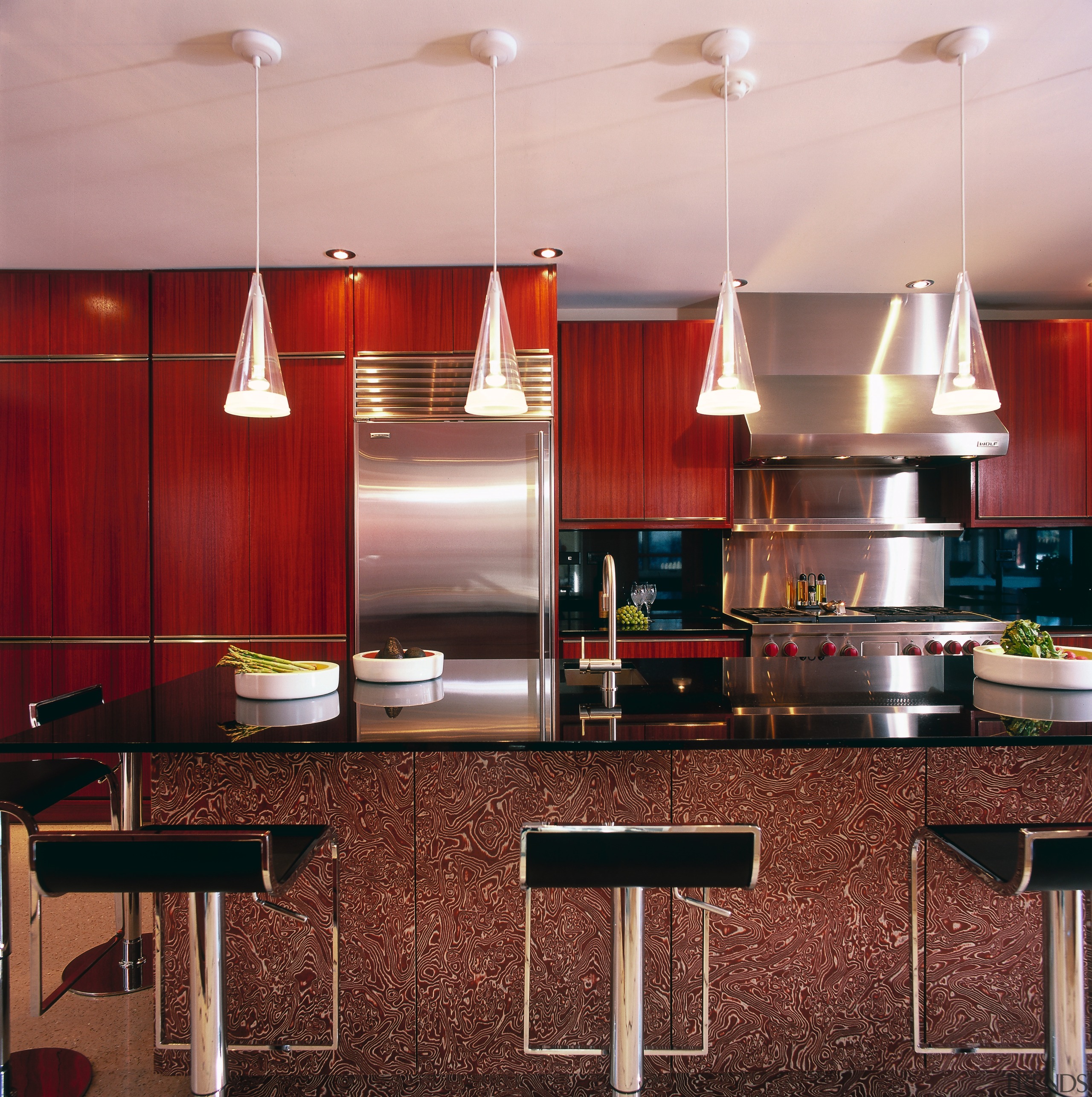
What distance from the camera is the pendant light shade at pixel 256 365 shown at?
1.91 metres

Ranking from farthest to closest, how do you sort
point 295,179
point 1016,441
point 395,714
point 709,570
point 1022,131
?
point 709,570 → point 1016,441 → point 295,179 → point 1022,131 → point 395,714

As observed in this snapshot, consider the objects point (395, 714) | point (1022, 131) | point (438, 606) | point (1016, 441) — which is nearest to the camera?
point (395, 714)

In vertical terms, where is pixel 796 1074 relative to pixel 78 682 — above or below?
below

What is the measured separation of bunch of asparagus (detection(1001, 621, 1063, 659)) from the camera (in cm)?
200

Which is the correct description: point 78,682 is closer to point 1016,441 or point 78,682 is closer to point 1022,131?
point 1022,131

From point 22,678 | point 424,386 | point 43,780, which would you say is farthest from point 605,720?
point 22,678

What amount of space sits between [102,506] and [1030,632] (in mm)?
3797

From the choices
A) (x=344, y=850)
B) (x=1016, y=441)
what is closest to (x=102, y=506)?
(x=344, y=850)

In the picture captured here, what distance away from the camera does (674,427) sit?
4.04 metres

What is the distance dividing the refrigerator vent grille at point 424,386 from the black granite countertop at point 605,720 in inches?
64.4

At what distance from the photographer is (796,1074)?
1.87 metres

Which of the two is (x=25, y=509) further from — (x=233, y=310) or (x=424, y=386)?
(x=424, y=386)

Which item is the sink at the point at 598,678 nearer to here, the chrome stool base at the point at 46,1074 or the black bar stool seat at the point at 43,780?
the black bar stool seat at the point at 43,780

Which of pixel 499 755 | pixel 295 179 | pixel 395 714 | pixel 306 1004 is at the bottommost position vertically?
pixel 306 1004
